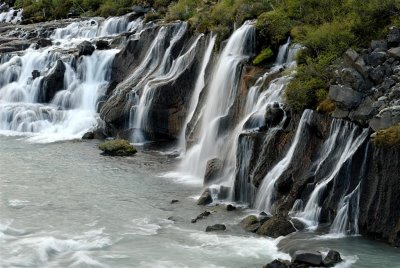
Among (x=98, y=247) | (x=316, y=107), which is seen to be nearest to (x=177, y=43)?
(x=316, y=107)

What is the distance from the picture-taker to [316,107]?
2627 centimetres

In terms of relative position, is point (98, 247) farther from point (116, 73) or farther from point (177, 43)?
point (116, 73)

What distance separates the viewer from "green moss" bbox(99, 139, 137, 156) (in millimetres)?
37969

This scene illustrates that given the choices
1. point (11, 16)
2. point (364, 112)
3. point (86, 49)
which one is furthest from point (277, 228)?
point (11, 16)

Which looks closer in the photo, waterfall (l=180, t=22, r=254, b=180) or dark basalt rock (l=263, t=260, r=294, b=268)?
dark basalt rock (l=263, t=260, r=294, b=268)

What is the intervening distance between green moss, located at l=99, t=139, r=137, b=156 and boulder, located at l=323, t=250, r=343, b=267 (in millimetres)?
19614

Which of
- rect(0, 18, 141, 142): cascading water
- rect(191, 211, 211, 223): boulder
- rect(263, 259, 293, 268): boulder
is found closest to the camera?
rect(263, 259, 293, 268): boulder

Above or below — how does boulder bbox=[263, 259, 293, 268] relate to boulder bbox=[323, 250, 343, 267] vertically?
below

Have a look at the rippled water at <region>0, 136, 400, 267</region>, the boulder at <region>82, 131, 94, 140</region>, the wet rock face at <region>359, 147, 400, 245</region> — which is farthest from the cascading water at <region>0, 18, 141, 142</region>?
the wet rock face at <region>359, 147, 400, 245</region>

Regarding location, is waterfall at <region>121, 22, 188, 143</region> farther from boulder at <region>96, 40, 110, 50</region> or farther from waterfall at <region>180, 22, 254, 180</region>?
boulder at <region>96, 40, 110, 50</region>

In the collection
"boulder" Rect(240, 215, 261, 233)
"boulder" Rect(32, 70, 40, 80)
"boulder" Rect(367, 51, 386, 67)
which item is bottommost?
"boulder" Rect(240, 215, 261, 233)

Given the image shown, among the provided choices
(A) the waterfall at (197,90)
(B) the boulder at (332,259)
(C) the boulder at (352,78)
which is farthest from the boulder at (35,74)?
(B) the boulder at (332,259)

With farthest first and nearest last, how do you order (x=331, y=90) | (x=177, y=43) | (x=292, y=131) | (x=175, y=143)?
1. (x=177, y=43)
2. (x=175, y=143)
3. (x=292, y=131)
4. (x=331, y=90)

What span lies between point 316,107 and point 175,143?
15.2 m
